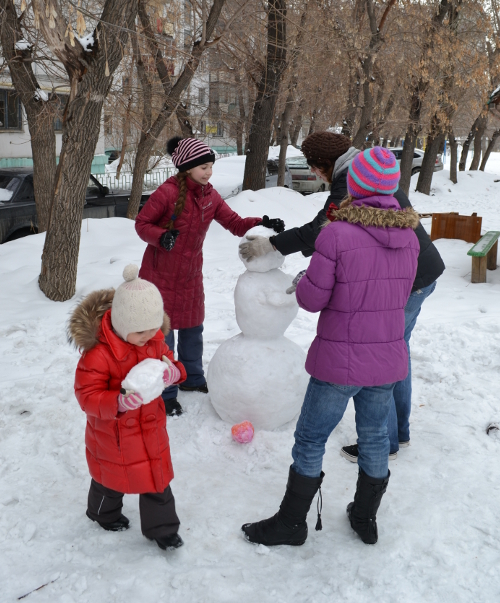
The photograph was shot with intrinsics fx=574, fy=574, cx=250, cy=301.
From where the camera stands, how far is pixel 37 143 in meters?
7.52

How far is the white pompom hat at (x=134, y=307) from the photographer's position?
2180mm

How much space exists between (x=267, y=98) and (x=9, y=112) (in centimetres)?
1308

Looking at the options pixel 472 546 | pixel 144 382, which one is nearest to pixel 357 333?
pixel 144 382

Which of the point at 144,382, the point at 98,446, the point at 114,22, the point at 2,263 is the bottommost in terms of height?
the point at 2,263

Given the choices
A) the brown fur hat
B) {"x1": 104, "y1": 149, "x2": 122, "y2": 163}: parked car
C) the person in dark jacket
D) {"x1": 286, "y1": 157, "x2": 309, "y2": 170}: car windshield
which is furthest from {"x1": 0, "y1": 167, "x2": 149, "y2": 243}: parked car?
{"x1": 104, "y1": 149, "x2": 122, "y2": 163}: parked car

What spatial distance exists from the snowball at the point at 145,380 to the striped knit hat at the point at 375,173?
42.6 inches

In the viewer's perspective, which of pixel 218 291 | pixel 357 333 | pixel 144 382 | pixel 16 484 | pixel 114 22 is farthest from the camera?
pixel 218 291

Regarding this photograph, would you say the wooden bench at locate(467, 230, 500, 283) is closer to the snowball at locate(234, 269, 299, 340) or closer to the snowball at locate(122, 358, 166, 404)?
the snowball at locate(234, 269, 299, 340)

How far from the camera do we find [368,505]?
2535 mm

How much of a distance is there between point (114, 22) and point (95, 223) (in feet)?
11.8

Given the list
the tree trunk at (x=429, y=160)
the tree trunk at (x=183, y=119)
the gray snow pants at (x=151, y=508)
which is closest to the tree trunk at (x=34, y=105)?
the tree trunk at (x=183, y=119)

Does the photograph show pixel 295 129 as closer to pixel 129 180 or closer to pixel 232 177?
pixel 232 177

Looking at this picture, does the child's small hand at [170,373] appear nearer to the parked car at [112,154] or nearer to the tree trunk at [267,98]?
the tree trunk at [267,98]

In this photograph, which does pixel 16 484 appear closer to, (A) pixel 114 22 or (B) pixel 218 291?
(B) pixel 218 291
